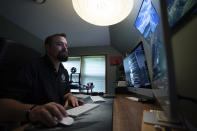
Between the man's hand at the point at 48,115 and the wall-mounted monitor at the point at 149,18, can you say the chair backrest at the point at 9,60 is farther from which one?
the wall-mounted monitor at the point at 149,18

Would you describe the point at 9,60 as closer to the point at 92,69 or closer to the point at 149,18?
the point at 149,18

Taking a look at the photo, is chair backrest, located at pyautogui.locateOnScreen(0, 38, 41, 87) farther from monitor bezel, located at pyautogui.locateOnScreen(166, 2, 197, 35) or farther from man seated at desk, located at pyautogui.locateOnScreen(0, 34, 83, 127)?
monitor bezel, located at pyautogui.locateOnScreen(166, 2, 197, 35)

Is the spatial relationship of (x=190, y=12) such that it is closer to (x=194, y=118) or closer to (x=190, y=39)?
(x=190, y=39)

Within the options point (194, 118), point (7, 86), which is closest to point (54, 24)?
point (7, 86)

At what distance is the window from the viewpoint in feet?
12.0

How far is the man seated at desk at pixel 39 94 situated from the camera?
1.39 ft

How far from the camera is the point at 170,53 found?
7.5 inches

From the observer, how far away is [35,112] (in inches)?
16.8

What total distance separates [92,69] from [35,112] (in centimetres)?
340

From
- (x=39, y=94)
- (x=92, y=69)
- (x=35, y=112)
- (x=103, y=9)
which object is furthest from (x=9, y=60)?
(x=92, y=69)

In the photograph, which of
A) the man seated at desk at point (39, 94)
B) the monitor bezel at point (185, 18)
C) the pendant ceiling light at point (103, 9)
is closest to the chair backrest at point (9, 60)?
the man seated at desk at point (39, 94)

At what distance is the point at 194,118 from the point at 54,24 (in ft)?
9.30

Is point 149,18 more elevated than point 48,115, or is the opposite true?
point 149,18

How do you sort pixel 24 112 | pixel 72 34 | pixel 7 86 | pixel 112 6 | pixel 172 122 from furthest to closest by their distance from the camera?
pixel 72 34
pixel 112 6
pixel 7 86
pixel 24 112
pixel 172 122
